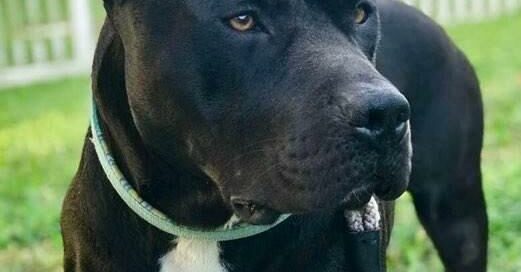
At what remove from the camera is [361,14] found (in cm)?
363

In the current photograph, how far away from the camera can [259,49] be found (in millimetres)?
3318

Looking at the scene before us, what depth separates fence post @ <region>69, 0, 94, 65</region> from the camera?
577 inches

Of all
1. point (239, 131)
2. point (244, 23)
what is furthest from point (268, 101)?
point (244, 23)

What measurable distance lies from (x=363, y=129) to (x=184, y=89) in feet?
2.00

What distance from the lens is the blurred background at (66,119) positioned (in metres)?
6.22

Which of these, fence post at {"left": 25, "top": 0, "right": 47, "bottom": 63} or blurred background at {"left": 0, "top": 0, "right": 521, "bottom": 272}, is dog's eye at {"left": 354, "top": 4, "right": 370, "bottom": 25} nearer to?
blurred background at {"left": 0, "top": 0, "right": 521, "bottom": 272}

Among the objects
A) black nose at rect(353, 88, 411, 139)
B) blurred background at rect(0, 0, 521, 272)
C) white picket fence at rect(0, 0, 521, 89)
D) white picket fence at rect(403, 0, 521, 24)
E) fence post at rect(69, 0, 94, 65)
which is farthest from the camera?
white picket fence at rect(403, 0, 521, 24)

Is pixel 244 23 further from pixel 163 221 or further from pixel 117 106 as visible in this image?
pixel 163 221

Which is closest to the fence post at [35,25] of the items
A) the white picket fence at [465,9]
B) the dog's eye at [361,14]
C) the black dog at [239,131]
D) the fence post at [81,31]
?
the fence post at [81,31]

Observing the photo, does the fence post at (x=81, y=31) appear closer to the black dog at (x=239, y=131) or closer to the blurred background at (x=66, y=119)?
the blurred background at (x=66, y=119)

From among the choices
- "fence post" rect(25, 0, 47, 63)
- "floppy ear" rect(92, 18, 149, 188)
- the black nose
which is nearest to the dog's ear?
"floppy ear" rect(92, 18, 149, 188)

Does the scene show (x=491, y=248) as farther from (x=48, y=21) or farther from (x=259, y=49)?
(x=48, y=21)

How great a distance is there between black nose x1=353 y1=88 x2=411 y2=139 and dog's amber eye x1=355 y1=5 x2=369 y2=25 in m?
0.54

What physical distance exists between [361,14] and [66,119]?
7199 mm
